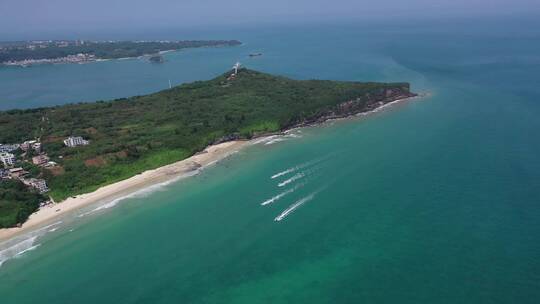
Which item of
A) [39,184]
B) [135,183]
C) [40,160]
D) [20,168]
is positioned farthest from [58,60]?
[135,183]

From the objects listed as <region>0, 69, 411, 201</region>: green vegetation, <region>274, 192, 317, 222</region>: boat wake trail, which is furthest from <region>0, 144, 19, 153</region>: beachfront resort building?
<region>274, 192, 317, 222</region>: boat wake trail

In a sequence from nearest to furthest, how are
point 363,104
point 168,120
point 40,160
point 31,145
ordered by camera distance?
1. point 40,160
2. point 31,145
3. point 168,120
4. point 363,104

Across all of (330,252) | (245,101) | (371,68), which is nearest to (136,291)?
(330,252)

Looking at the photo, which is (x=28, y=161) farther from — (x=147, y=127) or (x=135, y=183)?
(x=147, y=127)

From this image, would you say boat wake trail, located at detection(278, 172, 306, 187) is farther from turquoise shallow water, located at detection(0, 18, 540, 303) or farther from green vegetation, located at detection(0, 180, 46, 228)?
green vegetation, located at detection(0, 180, 46, 228)

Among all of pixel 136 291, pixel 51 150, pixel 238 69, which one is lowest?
pixel 136 291

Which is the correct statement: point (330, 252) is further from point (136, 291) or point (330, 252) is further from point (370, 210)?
point (136, 291)
